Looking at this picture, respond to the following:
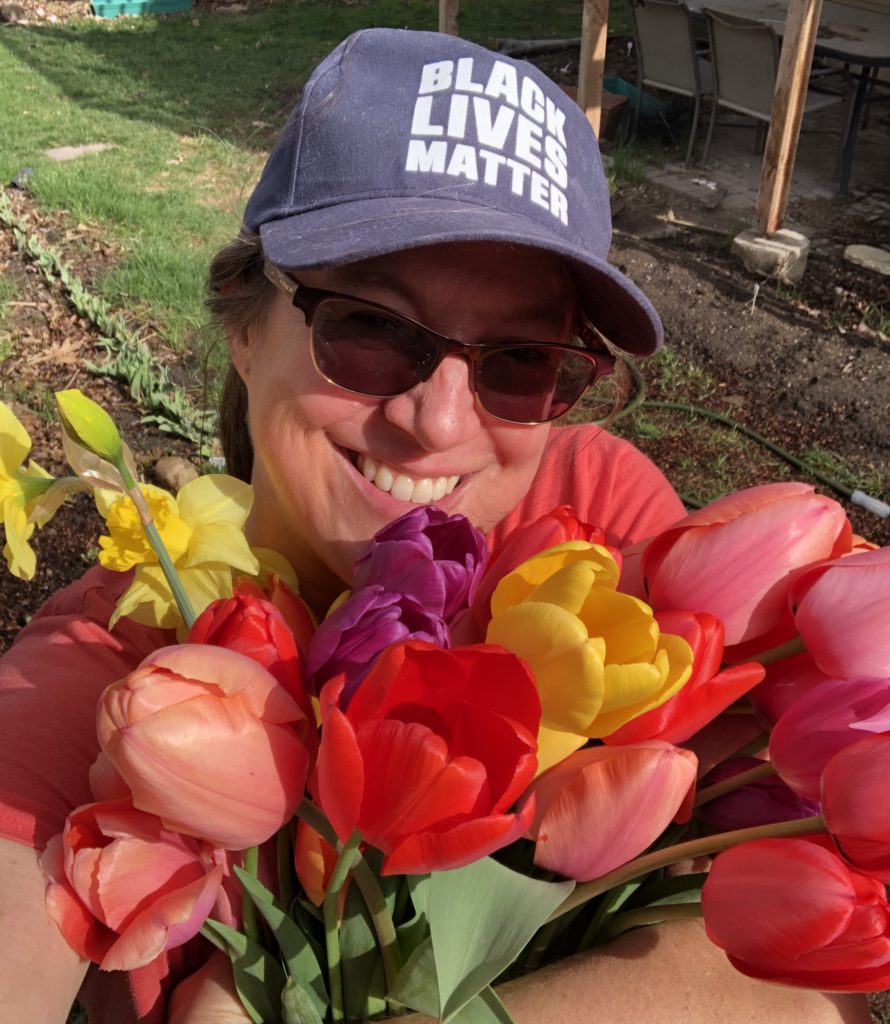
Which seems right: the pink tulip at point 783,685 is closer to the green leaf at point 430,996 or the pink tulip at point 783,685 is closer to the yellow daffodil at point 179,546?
the green leaf at point 430,996

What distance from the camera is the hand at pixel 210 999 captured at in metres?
0.77

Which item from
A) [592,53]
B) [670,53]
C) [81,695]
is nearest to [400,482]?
[81,695]

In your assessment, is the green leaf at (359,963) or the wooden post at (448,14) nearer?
the green leaf at (359,963)

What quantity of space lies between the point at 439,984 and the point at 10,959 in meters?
0.34

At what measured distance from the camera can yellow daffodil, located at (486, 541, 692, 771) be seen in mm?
583

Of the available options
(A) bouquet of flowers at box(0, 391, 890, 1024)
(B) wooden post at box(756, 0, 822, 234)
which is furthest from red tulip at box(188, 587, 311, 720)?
(B) wooden post at box(756, 0, 822, 234)

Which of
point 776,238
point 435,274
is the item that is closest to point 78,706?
point 435,274

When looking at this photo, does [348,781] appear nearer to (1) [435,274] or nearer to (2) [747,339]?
(1) [435,274]

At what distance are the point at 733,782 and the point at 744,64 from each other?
24.1 feet

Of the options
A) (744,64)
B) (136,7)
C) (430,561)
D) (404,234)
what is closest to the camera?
(430,561)

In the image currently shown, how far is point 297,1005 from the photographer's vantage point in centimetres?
71

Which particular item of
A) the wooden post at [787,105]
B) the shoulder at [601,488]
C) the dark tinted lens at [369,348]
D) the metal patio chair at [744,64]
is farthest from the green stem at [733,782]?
the metal patio chair at [744,64]

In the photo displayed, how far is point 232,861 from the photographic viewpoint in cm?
73

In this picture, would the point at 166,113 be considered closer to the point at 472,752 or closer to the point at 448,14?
the point at 448,14
